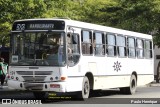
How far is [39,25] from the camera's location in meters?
17.2

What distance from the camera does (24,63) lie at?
1689 cm

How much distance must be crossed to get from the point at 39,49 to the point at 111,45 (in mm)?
4547

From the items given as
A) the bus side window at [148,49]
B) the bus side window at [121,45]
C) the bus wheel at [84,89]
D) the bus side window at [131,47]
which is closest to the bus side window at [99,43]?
the bus wheel at [84,89]

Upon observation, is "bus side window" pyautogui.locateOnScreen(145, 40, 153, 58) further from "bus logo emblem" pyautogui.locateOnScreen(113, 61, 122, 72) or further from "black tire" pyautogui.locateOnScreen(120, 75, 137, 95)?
"bus logo emblem" pyautogui.locateOnScreen(113, 61, 122, 72)

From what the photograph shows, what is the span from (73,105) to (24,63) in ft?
7.69

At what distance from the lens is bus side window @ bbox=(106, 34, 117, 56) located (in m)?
20.2

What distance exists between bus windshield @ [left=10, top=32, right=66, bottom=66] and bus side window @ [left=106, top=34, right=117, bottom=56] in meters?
3.79

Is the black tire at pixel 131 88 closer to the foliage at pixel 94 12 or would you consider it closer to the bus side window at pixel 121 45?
the bus side window at pixel 121 45

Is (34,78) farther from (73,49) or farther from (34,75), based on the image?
(73,49)


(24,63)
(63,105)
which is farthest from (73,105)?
(24,63)

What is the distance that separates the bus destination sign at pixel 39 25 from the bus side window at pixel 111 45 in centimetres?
368

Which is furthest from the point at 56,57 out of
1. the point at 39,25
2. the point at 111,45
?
the point at 111,45

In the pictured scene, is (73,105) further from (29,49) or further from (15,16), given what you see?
(15,16)

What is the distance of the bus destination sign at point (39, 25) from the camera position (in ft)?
55.7
